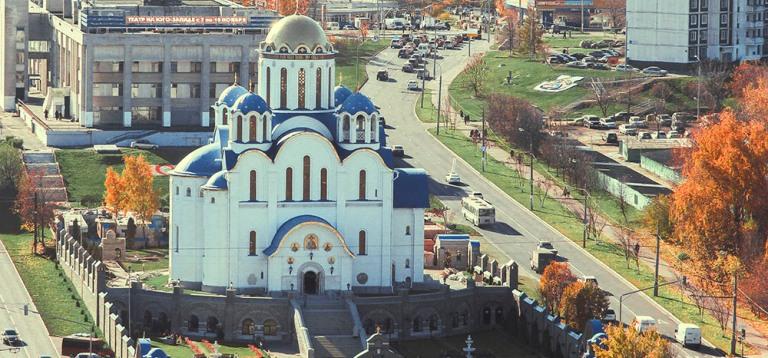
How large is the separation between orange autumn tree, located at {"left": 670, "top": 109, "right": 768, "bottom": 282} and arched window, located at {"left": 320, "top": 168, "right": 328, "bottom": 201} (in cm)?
2841

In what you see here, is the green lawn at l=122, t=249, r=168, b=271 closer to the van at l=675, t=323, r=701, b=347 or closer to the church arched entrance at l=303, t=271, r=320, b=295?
the church arched entrance at l=303, t=271, r=320, b=295

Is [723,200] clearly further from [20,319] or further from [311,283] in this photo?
[20,319]

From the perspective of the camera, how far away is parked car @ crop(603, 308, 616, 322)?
6373 inches

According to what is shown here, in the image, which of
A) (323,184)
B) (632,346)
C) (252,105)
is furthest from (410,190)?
(632,346)

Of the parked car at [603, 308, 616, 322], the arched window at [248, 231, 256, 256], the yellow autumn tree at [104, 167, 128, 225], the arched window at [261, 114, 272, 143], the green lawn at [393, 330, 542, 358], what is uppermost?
the arched window at [261, 114, 272, 143]

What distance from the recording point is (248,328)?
160 metres

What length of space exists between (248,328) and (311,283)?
655 cm

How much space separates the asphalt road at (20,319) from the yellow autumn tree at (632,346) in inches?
1308

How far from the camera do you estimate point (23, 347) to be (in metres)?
154

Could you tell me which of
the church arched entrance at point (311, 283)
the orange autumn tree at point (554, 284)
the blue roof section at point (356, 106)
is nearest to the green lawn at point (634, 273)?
the orange autumn tree at point (554, 284)

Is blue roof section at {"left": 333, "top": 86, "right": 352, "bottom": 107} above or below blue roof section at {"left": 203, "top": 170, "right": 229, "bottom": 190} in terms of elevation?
above

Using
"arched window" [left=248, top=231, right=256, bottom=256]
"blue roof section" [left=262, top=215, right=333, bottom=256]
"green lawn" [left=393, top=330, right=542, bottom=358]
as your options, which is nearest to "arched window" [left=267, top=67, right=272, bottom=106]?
"blue roof section" [left=262, top=215, right=333, bottom=256]

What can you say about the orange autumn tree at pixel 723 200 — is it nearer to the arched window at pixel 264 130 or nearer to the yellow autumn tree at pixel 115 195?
the arched window at pixel 264 130

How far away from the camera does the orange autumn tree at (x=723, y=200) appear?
180875 millimetres
